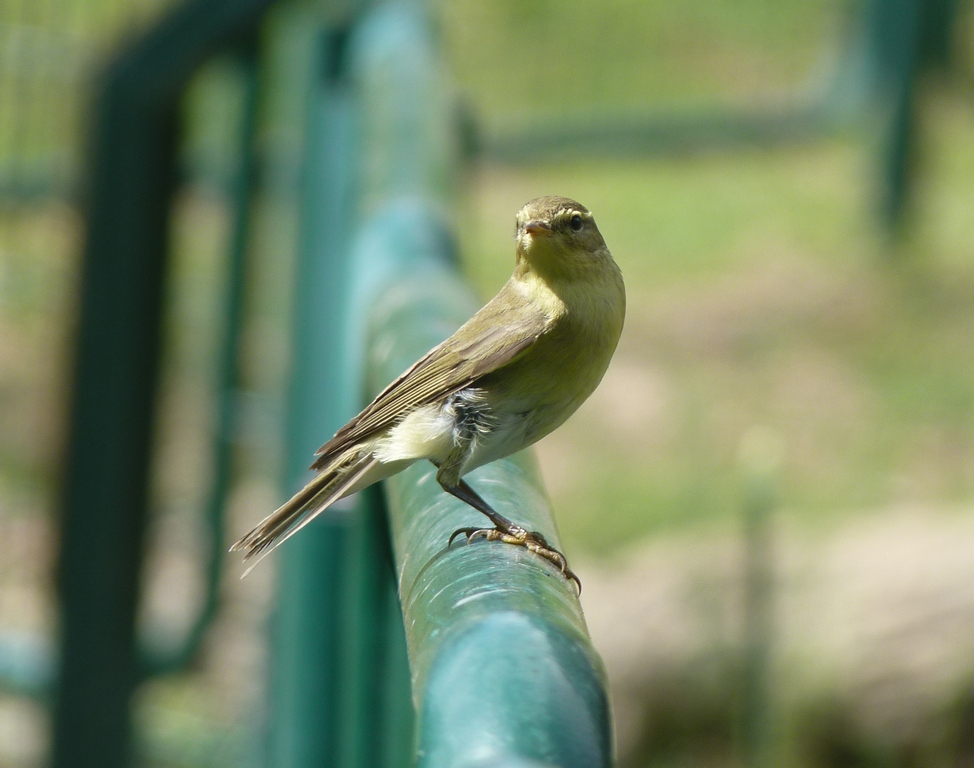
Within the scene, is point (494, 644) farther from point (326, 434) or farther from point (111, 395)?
point (111, 395)

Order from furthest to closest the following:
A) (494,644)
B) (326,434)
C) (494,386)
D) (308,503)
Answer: (326,434) < (494,386) < (308,503) < (494,644)

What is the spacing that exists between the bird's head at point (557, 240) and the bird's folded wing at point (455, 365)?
0.47ft

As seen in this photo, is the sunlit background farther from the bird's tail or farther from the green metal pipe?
the green metal pipe

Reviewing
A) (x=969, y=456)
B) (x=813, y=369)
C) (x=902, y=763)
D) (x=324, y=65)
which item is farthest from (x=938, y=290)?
(x=324, y=65)

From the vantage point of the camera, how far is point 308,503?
7.64 ft

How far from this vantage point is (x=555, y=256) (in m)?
2.62

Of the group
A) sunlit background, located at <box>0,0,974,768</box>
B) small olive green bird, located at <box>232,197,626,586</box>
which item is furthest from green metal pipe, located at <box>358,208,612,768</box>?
sunlit background, located at <box>0,0,974,768</box>

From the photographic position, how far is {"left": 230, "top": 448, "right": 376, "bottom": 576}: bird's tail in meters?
2.27

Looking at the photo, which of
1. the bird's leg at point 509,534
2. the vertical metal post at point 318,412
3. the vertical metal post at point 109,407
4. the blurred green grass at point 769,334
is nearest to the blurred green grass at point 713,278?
the blurred green grass at point 769,334

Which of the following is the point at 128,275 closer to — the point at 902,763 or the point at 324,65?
the point at 324,65

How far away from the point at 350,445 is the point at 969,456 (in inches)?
231

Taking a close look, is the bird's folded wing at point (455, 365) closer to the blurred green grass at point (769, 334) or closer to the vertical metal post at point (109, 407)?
the vertical metal post at point (109, 407)

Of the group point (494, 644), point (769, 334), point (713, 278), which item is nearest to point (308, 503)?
point (494, 644)

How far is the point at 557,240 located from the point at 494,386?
1.20 feet
